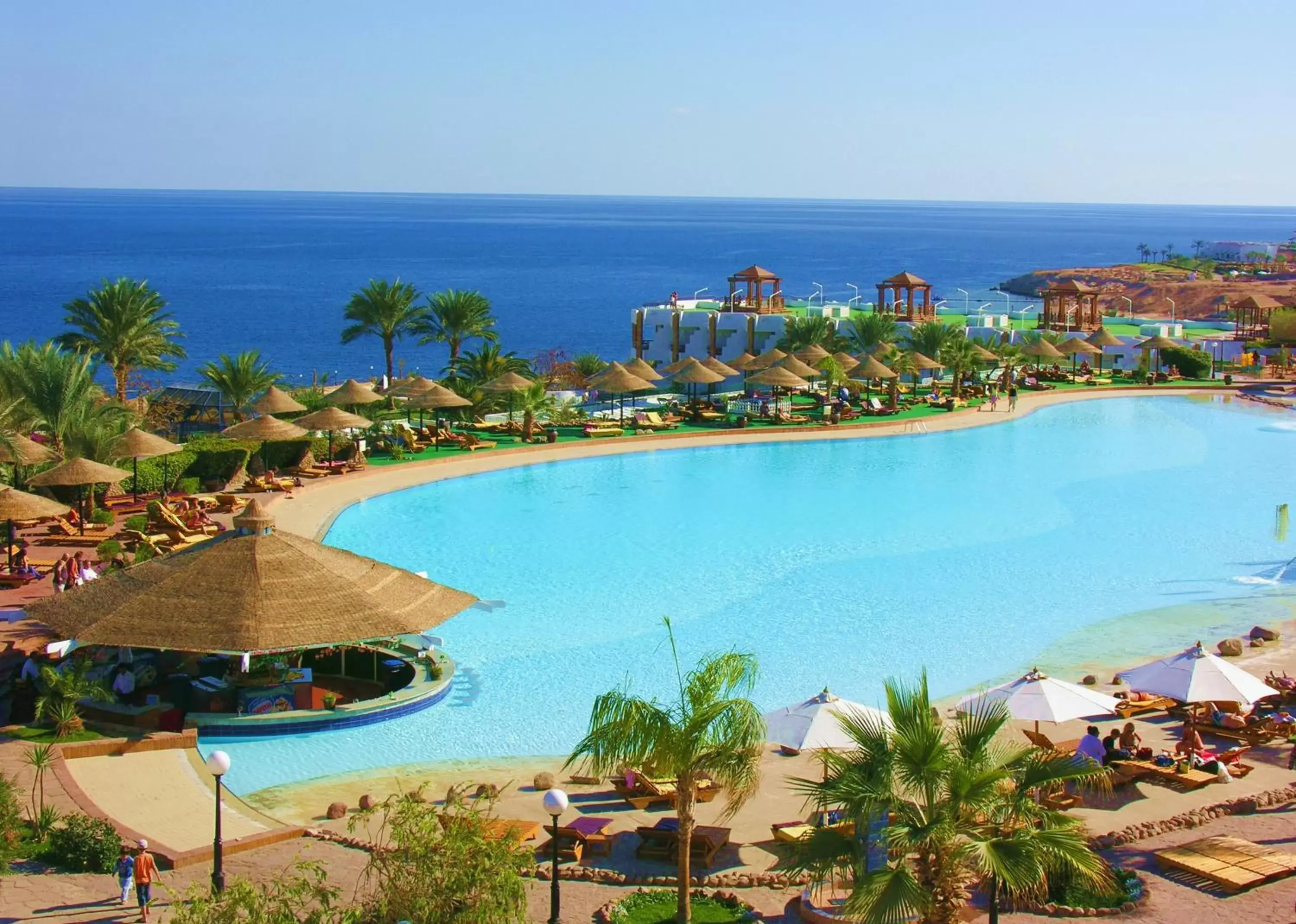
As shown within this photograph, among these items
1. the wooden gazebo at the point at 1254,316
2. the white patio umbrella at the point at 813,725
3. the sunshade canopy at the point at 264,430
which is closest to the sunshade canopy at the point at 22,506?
the sunshade canopy at the point at 264,430

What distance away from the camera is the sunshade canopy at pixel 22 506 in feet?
69.4

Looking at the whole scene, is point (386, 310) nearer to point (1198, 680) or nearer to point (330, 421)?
point (330, 421)

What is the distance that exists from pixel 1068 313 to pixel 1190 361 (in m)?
9.83

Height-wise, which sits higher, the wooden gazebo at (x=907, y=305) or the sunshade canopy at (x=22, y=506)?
the wooden gazebo at (x=907, y=305)

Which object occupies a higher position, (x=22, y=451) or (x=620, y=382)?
(x=22, y=451)

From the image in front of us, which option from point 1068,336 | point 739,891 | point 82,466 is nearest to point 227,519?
point 82,466

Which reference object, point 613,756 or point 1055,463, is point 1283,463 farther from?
point 613,756

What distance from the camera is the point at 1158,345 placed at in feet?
172

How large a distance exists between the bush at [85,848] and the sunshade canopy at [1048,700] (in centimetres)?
803

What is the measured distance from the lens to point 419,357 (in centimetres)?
8750

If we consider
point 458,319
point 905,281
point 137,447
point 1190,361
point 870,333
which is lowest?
point 1190,361

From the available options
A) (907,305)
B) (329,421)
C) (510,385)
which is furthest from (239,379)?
(907,305)

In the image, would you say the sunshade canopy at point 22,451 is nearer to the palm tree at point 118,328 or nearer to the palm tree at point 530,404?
the palm tree at point 118,328

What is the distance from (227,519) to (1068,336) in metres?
37.1
